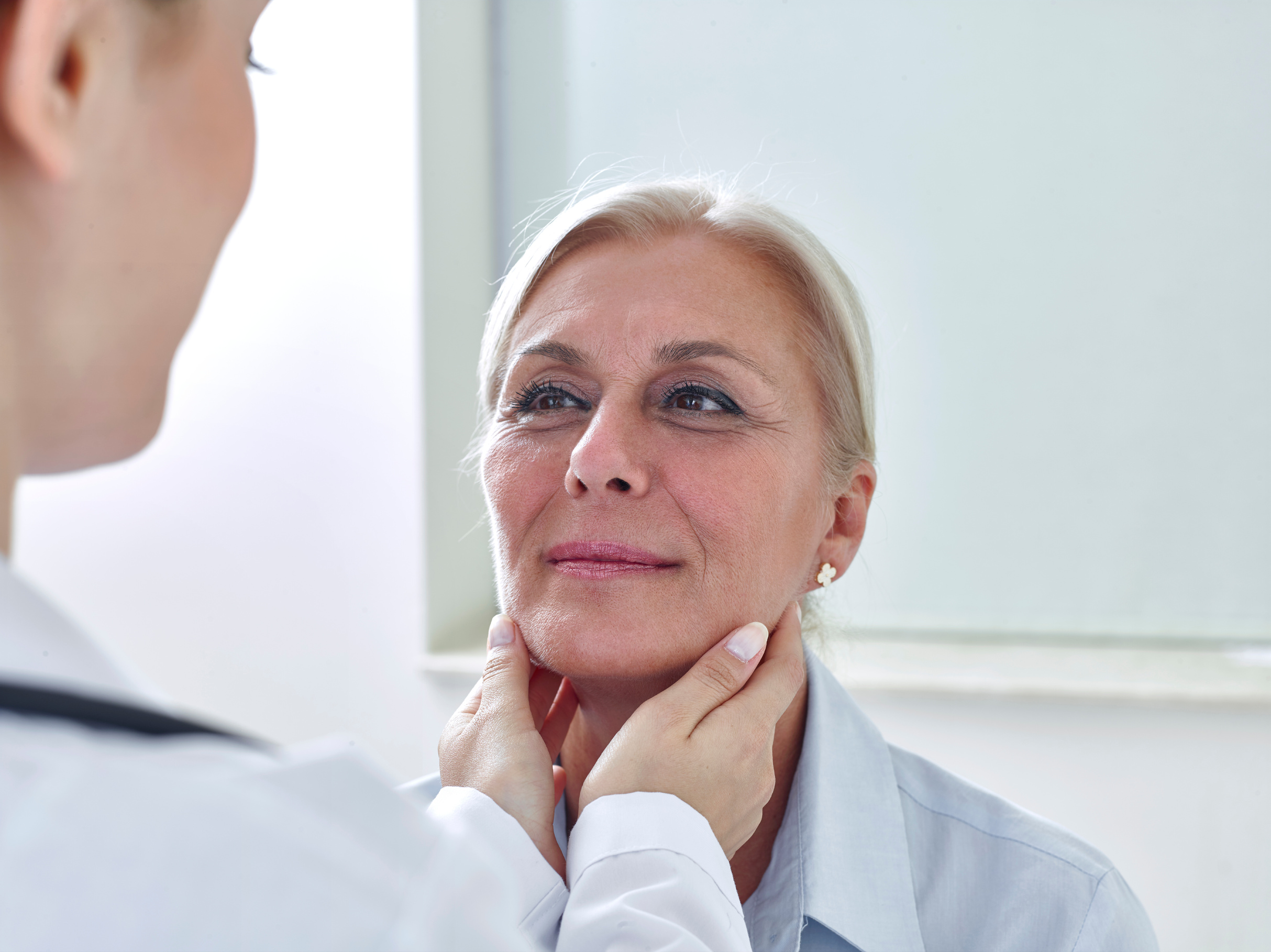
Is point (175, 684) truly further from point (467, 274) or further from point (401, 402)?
point (467, 274)

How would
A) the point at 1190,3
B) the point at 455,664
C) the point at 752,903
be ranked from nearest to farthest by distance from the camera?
the point at 752,903
the point at 1190,3
the point at 455,664

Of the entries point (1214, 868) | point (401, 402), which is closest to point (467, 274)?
point (401, 402)

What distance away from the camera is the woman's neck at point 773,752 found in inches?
47.6

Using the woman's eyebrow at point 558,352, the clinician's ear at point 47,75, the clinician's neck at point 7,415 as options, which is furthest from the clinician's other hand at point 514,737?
the clinician's ear at point 47,75

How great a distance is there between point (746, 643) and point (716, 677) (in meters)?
0.06

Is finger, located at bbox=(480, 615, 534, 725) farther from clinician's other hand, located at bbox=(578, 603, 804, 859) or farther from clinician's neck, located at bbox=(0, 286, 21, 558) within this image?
clinician's neck, located at bbox=(0, 286, 21, 558)

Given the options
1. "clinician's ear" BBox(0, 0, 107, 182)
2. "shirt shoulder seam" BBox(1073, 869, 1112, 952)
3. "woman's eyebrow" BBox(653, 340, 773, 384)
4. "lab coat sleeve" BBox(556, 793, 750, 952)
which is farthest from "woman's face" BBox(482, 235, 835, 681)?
"clinician's ear" BBox(0, 0, 107, 182)

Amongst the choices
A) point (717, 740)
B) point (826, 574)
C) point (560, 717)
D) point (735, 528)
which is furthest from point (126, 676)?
point (826, 574)

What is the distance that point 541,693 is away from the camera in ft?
4.15

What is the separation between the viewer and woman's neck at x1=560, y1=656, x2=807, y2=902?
1208mm

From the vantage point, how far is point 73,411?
458mm

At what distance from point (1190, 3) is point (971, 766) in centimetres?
193

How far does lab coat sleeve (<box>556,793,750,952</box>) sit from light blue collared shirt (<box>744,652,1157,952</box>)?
0.85ft

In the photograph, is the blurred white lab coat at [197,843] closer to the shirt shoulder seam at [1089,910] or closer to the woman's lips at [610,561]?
the woman's lips at [610,561]
